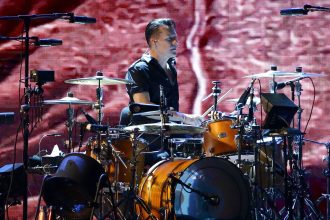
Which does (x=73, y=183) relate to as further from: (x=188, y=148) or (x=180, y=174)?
(x=188, y=148)

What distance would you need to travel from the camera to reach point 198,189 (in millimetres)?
6223

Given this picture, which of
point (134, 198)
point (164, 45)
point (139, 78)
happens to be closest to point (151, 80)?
point (139, 78)

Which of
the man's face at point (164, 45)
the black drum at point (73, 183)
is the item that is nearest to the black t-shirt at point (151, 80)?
the man's face at point (164, 45)

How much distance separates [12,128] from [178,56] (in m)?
2.23

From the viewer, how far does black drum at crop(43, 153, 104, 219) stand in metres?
5.83

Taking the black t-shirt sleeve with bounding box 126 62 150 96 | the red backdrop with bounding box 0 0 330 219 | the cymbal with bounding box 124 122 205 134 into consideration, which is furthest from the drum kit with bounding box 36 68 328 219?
the red backdrop with bounding box 0 0 330 219

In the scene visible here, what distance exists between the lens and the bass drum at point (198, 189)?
243 inches

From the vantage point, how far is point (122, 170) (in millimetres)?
7059

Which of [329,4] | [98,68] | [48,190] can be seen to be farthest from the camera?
[98,68]

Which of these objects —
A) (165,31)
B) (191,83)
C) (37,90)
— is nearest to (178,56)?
(191,83)

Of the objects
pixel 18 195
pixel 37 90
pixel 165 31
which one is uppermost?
pixel 165 31

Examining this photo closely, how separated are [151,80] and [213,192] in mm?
1651

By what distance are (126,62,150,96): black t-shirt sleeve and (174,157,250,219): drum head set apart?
143 centimetres

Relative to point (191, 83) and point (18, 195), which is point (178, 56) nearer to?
point (191, 83)
